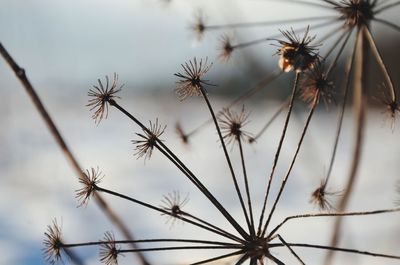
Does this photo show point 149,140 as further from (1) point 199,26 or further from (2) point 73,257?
(1) point 199,26

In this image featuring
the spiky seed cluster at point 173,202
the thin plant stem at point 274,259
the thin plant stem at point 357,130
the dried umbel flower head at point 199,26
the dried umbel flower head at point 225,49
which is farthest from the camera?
the dried umbel flower head at point 199,26

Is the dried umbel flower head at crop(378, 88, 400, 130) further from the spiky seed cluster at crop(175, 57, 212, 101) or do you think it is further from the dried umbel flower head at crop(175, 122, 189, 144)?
the dried umbel flower head at crop(175, 122, 189, 144)

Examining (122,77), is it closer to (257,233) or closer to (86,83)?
(86,83)

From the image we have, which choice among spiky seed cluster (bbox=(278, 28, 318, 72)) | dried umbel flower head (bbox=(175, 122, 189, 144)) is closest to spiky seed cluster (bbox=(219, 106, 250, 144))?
spiky seed cluster (bbox=(278, 28, 318, 72))

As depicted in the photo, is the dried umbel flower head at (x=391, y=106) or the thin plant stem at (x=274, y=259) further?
the dried umbel flower head at (x=391, y=106)

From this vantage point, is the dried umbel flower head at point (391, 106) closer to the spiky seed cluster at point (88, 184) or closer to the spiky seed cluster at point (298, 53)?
the spiky seed cluster at point (298, 53)

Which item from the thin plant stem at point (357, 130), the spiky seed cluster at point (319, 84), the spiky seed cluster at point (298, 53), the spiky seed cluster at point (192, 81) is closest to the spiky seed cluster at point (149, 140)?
the spiky seed cluster at point (192, 81)

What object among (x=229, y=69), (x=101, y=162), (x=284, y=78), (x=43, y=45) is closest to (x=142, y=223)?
(x=101, y=162)
